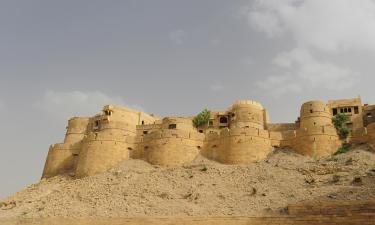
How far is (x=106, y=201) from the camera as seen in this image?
965 inches

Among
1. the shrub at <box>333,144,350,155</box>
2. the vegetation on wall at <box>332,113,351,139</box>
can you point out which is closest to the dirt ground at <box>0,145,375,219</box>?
the shrub at <box>333,144,350,155</box>

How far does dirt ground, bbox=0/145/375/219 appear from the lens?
72.4ft

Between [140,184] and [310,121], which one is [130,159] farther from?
[310,121]

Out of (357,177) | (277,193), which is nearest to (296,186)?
(277,193)

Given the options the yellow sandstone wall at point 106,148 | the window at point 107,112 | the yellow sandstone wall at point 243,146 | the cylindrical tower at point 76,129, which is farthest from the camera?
the window at point 107,112

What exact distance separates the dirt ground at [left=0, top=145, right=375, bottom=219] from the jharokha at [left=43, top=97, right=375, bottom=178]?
3.10ft

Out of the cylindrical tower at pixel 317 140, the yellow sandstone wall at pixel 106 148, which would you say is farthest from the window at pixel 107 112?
the cylindrical tower at pixel 317 140

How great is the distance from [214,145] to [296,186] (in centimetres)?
843

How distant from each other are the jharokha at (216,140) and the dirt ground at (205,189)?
945 millimetres

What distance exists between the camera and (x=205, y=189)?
24859 mm

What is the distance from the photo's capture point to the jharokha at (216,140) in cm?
2942

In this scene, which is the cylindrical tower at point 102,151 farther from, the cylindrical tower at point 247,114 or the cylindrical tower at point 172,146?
the cylindrical tower at point 247,114

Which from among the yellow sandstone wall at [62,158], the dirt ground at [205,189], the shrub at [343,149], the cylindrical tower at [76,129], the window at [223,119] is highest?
the window at [223,119]

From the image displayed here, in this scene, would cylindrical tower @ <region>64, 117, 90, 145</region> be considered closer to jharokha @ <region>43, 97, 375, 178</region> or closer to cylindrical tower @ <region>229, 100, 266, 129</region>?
jharokha @ <region>43, 97, 375, 178</region>
